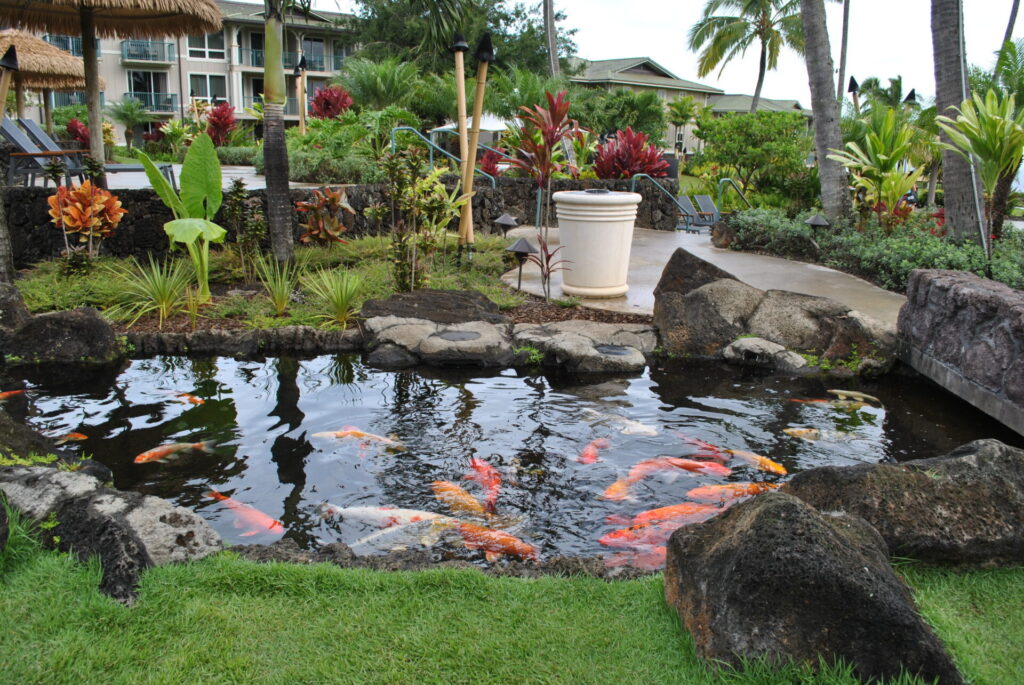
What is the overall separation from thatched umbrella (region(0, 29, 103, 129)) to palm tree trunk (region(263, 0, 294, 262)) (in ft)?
36.1

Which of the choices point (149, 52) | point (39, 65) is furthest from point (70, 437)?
point (149, 52)

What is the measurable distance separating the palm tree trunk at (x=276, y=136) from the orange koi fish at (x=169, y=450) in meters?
4.66

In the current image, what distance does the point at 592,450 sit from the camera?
17.7 ft

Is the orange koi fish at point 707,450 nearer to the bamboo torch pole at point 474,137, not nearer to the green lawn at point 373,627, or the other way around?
the green lawn at point 373,627

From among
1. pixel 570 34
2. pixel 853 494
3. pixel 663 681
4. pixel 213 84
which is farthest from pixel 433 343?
pixel 213 84

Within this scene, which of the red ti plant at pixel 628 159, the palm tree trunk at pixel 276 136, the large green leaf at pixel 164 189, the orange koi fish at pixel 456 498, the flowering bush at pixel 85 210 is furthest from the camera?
the red ti plant at pixel 628 159

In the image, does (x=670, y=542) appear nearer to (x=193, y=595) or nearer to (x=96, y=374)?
(x=193, y=595)

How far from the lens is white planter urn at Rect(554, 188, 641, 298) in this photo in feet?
29.1

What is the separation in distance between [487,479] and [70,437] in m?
3.05

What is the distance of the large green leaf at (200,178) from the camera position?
27.8ft

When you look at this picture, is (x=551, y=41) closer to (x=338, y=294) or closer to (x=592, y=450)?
(x=338, y=294)

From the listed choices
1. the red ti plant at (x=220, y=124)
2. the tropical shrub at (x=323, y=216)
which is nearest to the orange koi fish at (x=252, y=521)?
the tropical shrub at (x=323, y=216)

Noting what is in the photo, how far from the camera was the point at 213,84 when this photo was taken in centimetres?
4334

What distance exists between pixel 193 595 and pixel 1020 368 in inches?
208
